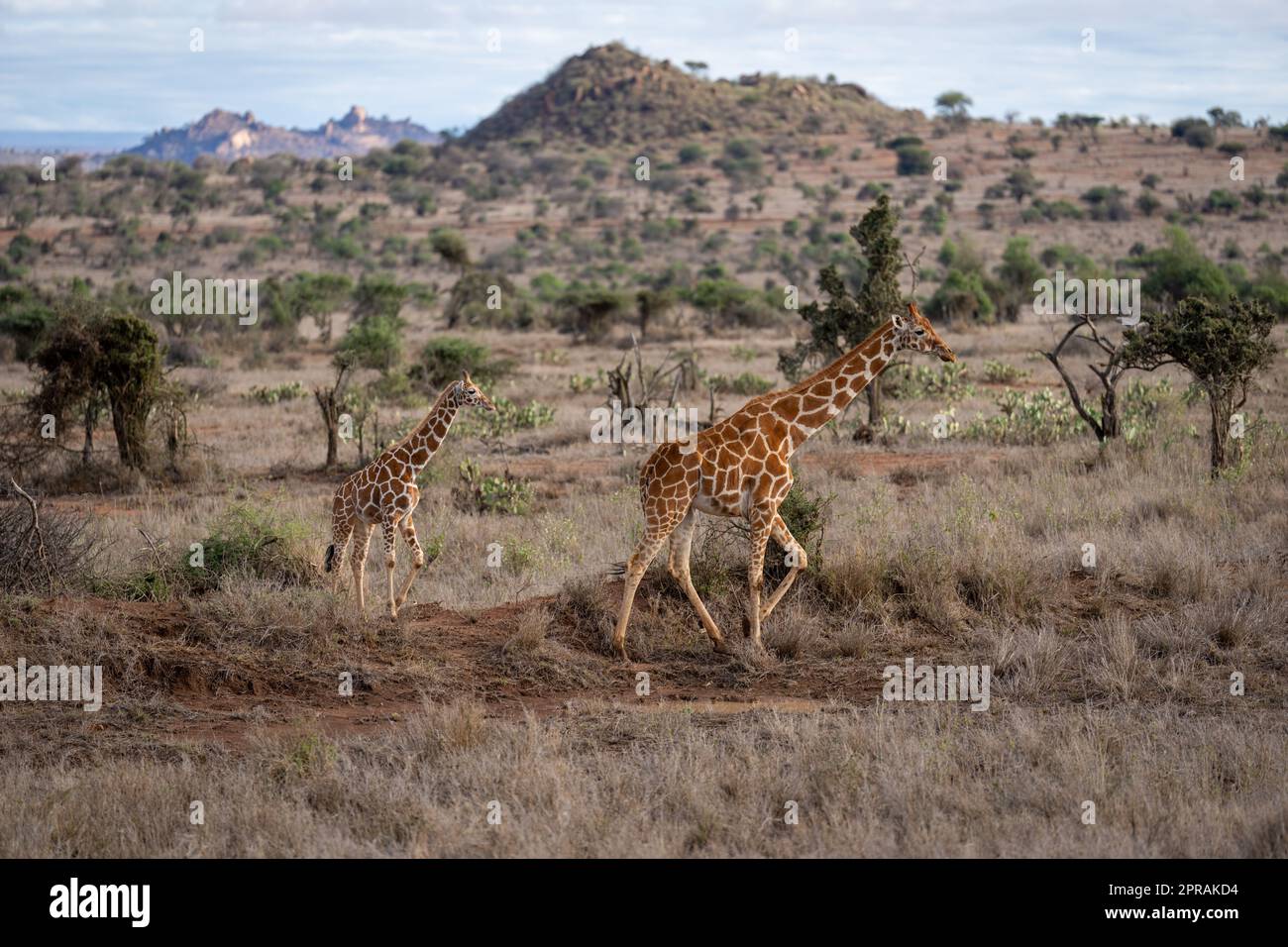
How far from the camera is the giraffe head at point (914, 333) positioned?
931cm

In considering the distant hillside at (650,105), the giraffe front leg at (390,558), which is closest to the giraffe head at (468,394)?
the giraffe front leg at (390,558)

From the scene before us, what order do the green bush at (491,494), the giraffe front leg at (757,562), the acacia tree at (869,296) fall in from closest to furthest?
the giraffe front leg at (757,562) → the green bush at (491,494) → the acacia tree at (869,296)

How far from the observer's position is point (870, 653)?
951 centimetres

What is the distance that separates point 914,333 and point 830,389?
2.50 feet

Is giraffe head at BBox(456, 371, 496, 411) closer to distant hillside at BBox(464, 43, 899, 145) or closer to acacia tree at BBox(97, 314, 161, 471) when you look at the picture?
acacia tree at BBox(97, 314, 161, 471)

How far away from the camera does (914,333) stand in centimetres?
938

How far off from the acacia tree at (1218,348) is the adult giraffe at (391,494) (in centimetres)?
904

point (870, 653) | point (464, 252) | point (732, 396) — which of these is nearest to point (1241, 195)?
point (464, 252)

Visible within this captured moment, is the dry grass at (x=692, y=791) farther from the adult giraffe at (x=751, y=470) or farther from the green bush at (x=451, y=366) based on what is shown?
the green bush at (x=451, y=366)

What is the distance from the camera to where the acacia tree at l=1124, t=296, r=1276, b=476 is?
14477mm

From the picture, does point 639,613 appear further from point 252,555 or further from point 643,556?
point 252,555

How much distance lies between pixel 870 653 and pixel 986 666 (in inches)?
38.9

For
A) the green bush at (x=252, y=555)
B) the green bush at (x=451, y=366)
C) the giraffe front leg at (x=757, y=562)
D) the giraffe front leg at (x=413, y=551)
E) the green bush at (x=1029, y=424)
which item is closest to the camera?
the giraffe front leg at (x=757, y=562)

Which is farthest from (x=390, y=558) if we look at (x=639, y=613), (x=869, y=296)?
(x=869, y=296)
